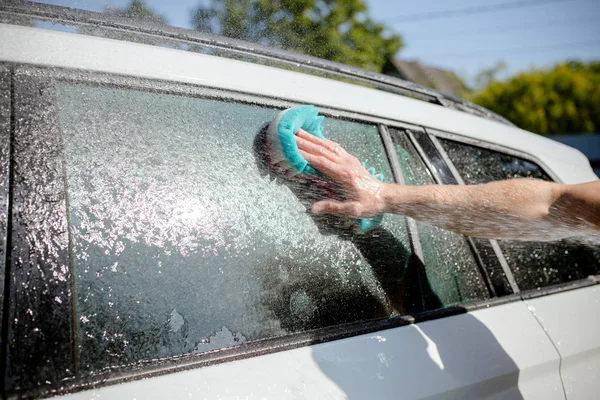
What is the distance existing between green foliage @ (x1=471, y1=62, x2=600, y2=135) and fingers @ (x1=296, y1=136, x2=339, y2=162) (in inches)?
1375

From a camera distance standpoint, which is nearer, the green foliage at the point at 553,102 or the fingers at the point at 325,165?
the fingers at the point at 325,165

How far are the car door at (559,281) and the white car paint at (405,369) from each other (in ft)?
0.39

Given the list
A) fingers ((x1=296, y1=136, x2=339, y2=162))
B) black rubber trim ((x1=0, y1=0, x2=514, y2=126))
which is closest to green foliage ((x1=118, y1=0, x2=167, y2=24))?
black rubber trim ((x1=0, y1=0, x2=514, y2=126))

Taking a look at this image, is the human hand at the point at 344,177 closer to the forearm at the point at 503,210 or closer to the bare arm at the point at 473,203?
the bare arm at the point at 473,203

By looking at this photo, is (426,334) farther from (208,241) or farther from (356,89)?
(356,89)

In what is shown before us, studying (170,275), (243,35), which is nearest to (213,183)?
(170,275)

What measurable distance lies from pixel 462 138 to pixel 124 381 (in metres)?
1.85

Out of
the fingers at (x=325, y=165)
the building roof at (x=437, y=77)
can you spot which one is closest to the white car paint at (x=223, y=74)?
the fingers at (x=325, y=165)

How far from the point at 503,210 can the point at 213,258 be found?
1346 mm

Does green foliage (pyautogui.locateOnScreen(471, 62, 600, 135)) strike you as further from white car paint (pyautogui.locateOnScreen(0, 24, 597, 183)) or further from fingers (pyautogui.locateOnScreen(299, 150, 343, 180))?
fingers (pyautogui.locateOnScreen(299, 150, 343, 180))

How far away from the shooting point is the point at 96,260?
3.92ft

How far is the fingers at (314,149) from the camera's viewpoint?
170 cm

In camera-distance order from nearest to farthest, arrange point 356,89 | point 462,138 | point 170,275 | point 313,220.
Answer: point 170,275, point 313,220, point 356,89, point 462,138

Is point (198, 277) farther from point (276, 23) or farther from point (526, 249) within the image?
point (526, 249)
